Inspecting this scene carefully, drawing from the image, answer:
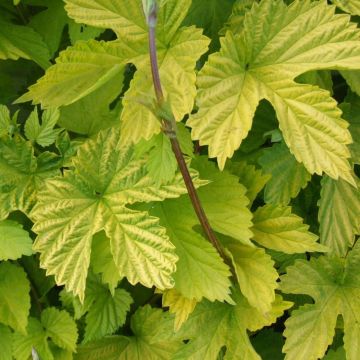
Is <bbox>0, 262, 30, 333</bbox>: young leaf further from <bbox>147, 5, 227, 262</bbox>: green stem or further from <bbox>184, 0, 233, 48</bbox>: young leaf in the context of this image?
<bbox>184, 0, 233, 48</bbox>: young leaf

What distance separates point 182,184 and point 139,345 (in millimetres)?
448

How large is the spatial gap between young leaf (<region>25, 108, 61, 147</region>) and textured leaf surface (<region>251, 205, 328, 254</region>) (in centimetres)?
38

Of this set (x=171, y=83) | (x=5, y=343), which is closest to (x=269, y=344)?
(x=5, y=343)

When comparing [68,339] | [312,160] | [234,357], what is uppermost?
[312,160]

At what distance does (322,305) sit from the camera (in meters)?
1.03

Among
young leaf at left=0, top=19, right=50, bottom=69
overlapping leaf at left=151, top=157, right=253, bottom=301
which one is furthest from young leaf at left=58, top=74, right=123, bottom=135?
overlapping leaf at left=151, top=157, right=253, bottom=301

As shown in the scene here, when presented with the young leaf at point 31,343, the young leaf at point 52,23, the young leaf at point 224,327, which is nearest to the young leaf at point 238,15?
the young leaf at point 52,23

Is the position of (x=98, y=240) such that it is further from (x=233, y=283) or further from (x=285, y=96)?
(x=285, y=96)

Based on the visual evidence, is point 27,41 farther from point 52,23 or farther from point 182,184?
point 182,184

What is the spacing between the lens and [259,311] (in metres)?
0.93

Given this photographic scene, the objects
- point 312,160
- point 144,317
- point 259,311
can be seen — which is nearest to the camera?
point 312,160

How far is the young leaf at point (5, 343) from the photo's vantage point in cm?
112

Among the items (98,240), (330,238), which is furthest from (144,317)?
(330,238)

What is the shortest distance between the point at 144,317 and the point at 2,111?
50 centimetres
